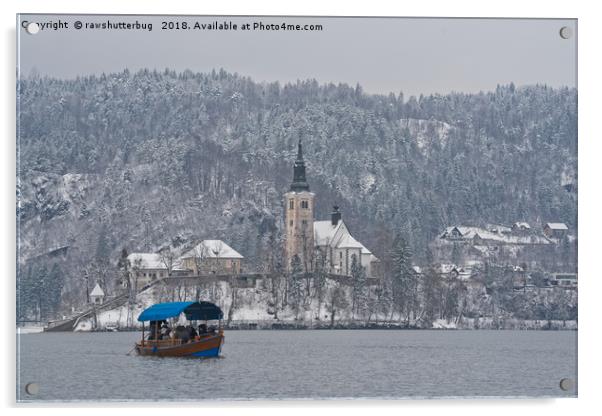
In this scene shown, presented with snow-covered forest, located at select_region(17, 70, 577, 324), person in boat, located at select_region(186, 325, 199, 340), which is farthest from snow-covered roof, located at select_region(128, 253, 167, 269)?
person in boat, located at select_region(186, 325, 199, 340)

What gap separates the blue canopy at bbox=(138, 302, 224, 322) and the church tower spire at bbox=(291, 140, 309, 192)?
25.5 meters

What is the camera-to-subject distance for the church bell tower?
66125 mm

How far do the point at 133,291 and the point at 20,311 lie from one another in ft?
103

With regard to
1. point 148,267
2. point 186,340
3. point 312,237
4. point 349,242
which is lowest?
point 186,340

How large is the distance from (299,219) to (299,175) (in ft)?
18.7

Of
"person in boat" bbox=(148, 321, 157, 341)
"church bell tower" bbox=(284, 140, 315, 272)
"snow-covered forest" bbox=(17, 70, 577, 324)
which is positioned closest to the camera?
"person in boat" bbox=(148, 321, 157, 341)

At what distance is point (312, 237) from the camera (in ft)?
235

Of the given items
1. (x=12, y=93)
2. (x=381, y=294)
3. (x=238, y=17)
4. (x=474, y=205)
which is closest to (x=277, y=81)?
(x=238, y=17)

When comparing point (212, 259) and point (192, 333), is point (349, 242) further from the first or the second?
point (192, 333)

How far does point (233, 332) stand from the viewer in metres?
53.2

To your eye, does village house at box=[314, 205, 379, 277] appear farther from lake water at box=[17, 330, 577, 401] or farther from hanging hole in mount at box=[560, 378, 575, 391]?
hanging hole in mount at box=[560, 378, 575, 391]

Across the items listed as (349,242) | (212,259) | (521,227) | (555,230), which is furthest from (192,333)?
(349,242)

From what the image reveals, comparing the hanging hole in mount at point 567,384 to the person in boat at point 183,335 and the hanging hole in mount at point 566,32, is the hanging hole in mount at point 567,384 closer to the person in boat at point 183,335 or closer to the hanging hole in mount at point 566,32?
the hanging hole in mount at point 566,32
